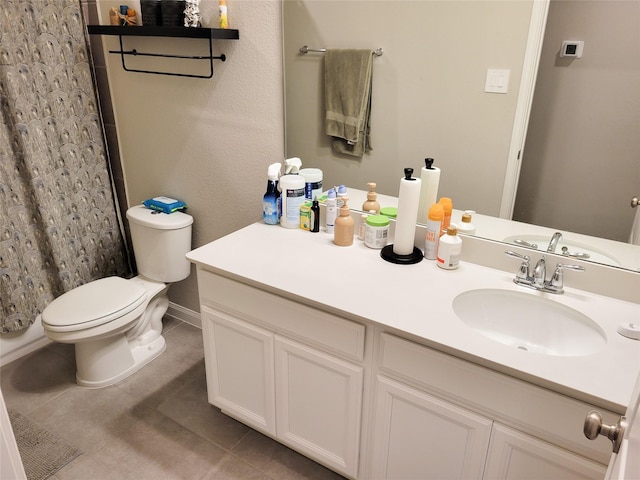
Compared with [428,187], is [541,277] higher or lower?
lower

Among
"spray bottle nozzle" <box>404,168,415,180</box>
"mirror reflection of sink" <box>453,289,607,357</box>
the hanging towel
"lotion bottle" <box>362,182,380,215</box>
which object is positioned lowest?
"mirror reflection of sink" <box>453,289,607,357</box>

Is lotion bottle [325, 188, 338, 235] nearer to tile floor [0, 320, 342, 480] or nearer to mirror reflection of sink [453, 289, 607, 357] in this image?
mirror reflection of sink [453, 289, 607, 357]

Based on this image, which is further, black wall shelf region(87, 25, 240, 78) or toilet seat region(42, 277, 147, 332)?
toilet seat region(42, 277, 147, 332)

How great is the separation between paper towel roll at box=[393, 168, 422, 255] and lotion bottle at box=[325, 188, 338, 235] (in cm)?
27

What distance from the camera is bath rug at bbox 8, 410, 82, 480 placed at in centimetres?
179

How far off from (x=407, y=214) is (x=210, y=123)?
1046mm

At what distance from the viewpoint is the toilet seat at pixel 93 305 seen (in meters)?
2.00

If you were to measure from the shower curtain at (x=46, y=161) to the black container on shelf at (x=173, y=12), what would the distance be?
577mm

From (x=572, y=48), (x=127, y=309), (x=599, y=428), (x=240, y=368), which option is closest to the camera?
(x=599, y=428)

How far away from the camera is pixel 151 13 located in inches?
77.9

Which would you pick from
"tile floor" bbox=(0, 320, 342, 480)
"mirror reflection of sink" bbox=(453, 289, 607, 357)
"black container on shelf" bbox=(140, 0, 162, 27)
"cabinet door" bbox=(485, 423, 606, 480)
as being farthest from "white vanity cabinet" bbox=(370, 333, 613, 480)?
"black container on shelf" bbox=(140, 0, 162, 27)

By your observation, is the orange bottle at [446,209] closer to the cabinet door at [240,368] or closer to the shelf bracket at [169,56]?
the cabinet door at [240,368]

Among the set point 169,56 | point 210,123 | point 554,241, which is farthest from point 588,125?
point 169,56

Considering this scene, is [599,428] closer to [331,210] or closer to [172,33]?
[331,210]
